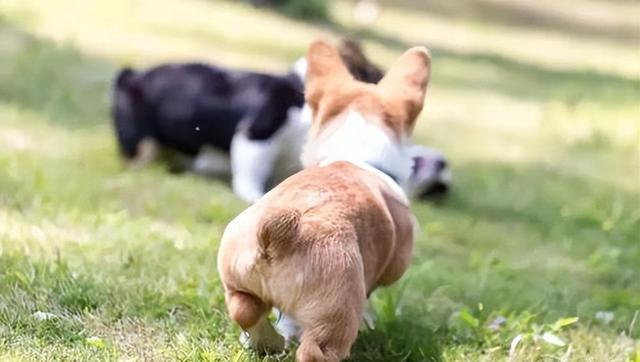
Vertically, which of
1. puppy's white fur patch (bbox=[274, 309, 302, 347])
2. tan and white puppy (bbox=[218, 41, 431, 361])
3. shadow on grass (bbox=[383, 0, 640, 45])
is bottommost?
shadow on grass (bbox=[383, 0, 640, 45])

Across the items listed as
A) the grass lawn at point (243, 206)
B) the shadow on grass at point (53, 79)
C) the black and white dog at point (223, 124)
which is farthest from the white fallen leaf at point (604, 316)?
the shadow on grass at point (53, 79)

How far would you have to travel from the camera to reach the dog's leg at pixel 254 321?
8.54 feet

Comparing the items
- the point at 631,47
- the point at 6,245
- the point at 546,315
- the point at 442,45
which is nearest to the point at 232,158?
the point at 6,245

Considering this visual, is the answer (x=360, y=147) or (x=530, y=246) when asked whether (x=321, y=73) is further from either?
(x=530, y=246)

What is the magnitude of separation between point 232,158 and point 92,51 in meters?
2.67

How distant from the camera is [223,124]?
16.6 feet

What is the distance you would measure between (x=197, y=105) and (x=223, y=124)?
6.6 inches

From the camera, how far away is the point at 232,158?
504 cm

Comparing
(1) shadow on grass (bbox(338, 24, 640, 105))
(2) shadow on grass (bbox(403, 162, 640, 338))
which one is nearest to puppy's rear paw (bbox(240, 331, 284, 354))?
(2) shadow on grass (bbox(403, 162, 640, 338))

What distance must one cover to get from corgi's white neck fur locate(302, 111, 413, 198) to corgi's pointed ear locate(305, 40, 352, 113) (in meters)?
0.14

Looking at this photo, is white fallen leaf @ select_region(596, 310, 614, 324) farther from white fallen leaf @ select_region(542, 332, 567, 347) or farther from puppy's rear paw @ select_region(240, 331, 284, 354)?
puppy's rear paw @ select_region(240, 331, 284, 354)

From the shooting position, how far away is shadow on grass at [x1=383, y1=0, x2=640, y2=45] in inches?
526

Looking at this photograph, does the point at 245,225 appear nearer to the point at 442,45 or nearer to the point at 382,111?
the point at 382,111

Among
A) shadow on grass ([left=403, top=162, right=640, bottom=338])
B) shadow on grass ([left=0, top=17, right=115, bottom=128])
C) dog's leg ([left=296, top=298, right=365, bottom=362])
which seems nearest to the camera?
dog's leg ([left=296, top=298, right=365, bottom=362])
